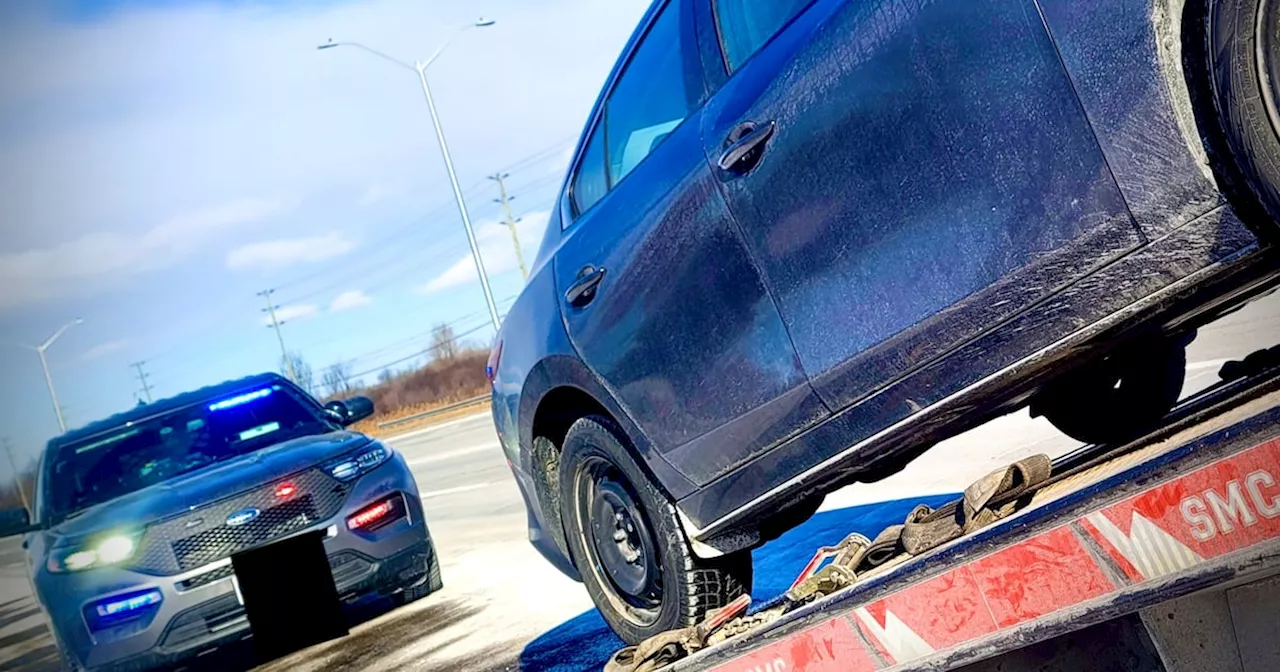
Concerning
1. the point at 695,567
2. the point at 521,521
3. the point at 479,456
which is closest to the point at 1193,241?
the point at 695,567

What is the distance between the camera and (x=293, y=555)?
6.62 metres

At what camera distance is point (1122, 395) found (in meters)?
3.59

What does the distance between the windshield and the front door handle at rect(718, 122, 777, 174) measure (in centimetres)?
516

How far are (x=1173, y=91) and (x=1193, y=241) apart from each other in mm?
248

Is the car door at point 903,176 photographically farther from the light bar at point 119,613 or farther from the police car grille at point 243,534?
the light bar at point 119,613

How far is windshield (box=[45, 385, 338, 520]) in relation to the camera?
6.94 m

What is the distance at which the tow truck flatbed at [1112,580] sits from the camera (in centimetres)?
192

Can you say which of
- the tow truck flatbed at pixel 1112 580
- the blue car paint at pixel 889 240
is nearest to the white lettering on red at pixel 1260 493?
the tow truck flatbed at pixel 1112 580

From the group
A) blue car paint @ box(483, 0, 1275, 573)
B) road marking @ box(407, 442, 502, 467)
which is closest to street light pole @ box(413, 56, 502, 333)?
road marking @ box(407, 442, 502, 467)

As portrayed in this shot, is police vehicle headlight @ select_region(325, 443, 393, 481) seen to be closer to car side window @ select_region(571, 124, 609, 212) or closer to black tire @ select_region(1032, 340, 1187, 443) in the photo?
car side window @ select_region(571, 124, 609, 212)

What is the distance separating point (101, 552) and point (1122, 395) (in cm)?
497

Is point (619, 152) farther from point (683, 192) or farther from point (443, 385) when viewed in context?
point (443, 385)

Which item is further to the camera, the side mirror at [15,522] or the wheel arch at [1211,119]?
the side mirror at [15,522]

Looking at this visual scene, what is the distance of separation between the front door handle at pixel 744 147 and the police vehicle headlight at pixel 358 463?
14.4ft
